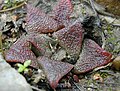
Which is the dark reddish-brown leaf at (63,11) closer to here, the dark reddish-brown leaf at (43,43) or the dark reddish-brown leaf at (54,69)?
the dark reddish-brown leaf at (43,43)

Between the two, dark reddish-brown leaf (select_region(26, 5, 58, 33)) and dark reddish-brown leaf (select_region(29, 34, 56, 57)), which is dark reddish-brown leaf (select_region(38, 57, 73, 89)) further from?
dark reddish-brown leaf (select_region(26, 5, 58, 33))

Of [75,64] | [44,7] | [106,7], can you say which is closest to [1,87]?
[75,64]

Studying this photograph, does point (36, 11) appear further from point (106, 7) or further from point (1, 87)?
point (1, 87)

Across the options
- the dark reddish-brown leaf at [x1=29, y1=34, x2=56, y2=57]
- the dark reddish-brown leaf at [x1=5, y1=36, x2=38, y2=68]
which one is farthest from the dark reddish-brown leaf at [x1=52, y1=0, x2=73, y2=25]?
the dark reddish-brown leaf at [x1=5, y1=36, x2=38, y2=68]

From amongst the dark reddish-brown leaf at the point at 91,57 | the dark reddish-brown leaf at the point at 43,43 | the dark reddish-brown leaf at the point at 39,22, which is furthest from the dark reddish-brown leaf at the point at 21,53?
the dark reddish-brown leaf at the point at 91,57

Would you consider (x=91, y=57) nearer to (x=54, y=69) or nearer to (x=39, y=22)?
(x=54, y=69)

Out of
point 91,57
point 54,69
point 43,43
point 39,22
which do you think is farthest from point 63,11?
point 54,69
